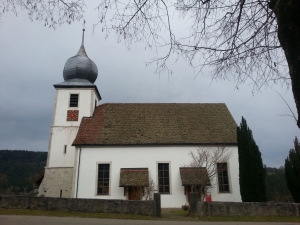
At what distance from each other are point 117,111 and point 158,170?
7.69 meters

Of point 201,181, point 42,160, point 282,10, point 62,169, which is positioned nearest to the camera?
point 282,10

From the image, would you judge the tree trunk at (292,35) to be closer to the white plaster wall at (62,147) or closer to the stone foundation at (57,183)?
the stone foundation at (57,183)

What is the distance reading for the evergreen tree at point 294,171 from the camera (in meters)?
18.1

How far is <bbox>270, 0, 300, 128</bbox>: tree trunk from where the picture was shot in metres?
3.14

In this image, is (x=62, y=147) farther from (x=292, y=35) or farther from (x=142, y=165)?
(x=292, y=35)

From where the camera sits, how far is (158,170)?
69.3ft

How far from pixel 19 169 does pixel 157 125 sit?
2909 inches

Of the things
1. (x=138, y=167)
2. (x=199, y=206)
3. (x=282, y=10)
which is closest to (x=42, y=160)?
(x=138, y=167)

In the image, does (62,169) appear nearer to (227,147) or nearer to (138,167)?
(138,167)

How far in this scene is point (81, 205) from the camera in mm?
14055

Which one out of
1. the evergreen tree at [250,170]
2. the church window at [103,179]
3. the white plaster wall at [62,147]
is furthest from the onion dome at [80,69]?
the evergreen tree at [250,170]

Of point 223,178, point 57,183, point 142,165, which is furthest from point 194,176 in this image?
point 57,183

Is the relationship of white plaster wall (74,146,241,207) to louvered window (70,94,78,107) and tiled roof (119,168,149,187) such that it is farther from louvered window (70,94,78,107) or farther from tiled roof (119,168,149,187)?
louvered window (70,94,78,107)

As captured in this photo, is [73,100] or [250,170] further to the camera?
[73,100]
